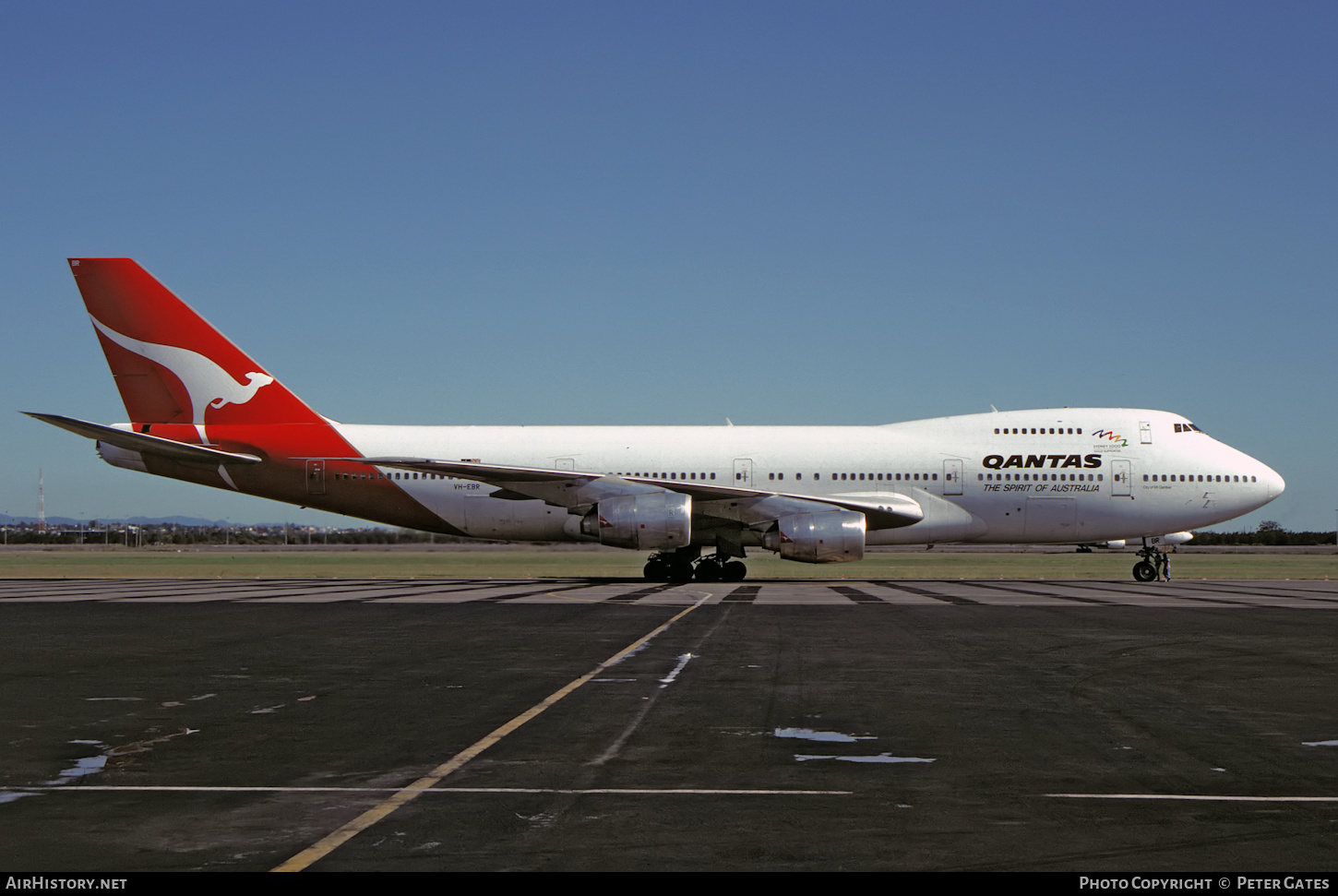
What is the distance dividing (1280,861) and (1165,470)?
29254 millimetres

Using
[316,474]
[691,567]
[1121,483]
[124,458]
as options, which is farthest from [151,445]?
[1121,483]

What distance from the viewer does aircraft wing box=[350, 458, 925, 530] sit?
29.4 metres

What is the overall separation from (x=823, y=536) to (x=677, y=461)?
516cm

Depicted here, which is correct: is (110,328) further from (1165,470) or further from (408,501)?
Answer: (1165,470)

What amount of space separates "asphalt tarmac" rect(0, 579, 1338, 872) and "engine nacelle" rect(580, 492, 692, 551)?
11704mm

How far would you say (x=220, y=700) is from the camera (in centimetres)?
972

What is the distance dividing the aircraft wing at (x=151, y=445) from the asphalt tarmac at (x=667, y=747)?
13485 mm

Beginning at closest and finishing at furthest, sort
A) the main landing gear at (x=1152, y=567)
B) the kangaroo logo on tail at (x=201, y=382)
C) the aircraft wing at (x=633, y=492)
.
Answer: the aircraft wing at (x=633, y=492)
the kangaroo logo on tail at (x=201, y=382)
the main landing gear at (x=1152, y=567)

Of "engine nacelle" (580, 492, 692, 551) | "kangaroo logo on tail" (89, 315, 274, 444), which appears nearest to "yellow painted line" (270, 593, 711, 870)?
"engine nacelle" (580, 492, 692, 551)

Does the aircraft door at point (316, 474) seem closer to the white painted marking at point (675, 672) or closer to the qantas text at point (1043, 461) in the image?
the qantas text at point (1043, 461)

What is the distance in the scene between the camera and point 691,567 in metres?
32.1

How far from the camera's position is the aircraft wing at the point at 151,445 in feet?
94.5

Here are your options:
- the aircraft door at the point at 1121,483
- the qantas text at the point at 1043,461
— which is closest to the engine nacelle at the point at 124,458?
the qantas text at the point at 1043,461
